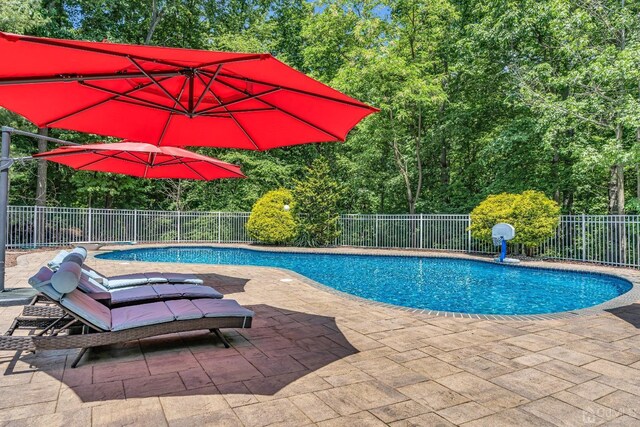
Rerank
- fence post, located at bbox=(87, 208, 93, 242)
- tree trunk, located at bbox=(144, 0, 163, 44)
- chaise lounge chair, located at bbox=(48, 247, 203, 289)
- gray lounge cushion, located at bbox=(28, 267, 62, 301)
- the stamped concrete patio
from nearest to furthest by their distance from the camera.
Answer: the stamped concrete patio → gray lounge cushion, located at bbox=(28, 267, 62, 301) → chaise lounge chair, located at bbox=(48, 247, 203, 289) → fence post, located at bbox=(87, 208, 93, 242) → tree trunk, located at bbox=(144, 0, 163, 44)

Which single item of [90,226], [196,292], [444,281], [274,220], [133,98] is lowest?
[444,281]

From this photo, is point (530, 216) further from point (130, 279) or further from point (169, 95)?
point (169, 95)

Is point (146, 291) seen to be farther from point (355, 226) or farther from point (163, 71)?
point (355, 226)

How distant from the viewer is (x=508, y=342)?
3803mm

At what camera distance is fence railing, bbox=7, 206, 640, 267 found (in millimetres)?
10938

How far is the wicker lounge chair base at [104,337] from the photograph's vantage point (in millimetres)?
2779

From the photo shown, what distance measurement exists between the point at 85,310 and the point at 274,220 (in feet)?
39.7

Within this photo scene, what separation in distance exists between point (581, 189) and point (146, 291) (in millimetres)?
16125

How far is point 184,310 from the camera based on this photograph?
11.3ft

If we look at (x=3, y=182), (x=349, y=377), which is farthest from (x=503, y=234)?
(x=3, y=182)

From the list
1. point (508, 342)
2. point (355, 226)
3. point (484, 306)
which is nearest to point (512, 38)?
point (355, 226)

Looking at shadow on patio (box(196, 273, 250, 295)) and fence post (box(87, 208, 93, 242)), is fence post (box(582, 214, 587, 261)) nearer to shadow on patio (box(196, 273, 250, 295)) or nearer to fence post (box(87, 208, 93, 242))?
shadow on patio (box(196, 273, 250, 295))

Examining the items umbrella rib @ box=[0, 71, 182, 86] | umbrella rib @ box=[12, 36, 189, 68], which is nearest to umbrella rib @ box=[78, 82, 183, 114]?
umbrella rib @ box=[0, 71, 182, 86]

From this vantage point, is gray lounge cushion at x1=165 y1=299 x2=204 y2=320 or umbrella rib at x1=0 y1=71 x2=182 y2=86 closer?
umbrella rib at x1=0 y1=71 x2=182 y2=86
